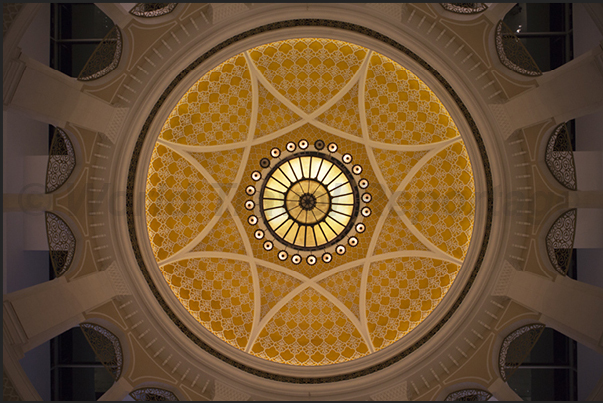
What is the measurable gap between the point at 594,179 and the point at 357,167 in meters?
5.81

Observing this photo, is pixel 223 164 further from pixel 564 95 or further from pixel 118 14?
pixel 564 95

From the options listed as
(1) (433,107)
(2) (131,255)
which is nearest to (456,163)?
(1) (433,107)

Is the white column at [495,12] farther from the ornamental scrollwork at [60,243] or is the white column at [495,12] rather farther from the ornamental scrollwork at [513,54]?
the ornamental scrollwork at [60,243]

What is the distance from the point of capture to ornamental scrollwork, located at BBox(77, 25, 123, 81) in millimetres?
8570

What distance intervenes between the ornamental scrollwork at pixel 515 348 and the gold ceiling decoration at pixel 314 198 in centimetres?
205

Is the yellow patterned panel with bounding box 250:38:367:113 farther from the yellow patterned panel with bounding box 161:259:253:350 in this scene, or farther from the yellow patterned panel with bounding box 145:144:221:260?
the yellow patterned panel with bounding box 161:259:253:350

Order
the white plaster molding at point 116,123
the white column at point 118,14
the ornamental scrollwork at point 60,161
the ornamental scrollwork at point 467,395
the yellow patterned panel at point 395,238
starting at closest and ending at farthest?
the white column at point 118,14 → the ornamental scrollwork at point 60,161 → the white plaster molding at point 116,123 → the ornamental scrollwork at point 467,395 → the yellow patterned panel at point 395,238

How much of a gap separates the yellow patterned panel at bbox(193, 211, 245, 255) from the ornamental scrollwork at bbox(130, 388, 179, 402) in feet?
12.1

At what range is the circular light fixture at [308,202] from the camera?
11664 millimetres

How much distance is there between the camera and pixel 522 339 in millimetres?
9172

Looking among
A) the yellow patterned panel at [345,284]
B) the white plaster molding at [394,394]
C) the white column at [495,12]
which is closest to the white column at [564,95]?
the white column at [495,12]

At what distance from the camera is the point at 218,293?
37.4ft

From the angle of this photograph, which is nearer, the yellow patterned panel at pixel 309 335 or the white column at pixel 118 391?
the white column at pixel 118 391

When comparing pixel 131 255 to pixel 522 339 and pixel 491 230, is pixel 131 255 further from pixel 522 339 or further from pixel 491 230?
pixel 522 339
